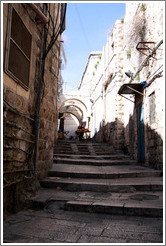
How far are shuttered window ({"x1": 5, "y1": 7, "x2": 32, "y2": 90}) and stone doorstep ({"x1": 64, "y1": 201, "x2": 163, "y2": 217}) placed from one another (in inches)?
93.8

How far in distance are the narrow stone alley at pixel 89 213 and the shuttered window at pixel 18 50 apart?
89.5 inches

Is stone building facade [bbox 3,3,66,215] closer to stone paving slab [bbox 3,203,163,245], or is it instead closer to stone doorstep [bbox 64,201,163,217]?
stone paving slab [bbox 3,203,163,245]

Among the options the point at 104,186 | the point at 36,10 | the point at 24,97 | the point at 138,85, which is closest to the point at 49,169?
the point at 104,186

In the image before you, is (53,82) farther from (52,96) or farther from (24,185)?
(24,185)

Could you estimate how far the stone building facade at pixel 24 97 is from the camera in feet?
11.1

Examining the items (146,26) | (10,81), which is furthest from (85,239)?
(146,26)

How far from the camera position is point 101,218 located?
3.51 metres

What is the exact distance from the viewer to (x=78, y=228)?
3029 mm

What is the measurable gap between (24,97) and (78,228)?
2467mm

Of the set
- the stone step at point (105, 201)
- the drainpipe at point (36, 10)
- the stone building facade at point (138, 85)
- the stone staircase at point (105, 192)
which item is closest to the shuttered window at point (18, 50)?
the drainpipe at point (36, 10)

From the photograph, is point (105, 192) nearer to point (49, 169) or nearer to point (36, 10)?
point (49, 169)

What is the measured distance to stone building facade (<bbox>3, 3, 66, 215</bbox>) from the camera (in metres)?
3.39

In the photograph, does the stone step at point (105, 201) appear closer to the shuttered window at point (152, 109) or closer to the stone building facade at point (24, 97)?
the stone building facade at point (24, 97)

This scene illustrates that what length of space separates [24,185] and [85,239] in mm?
1862
